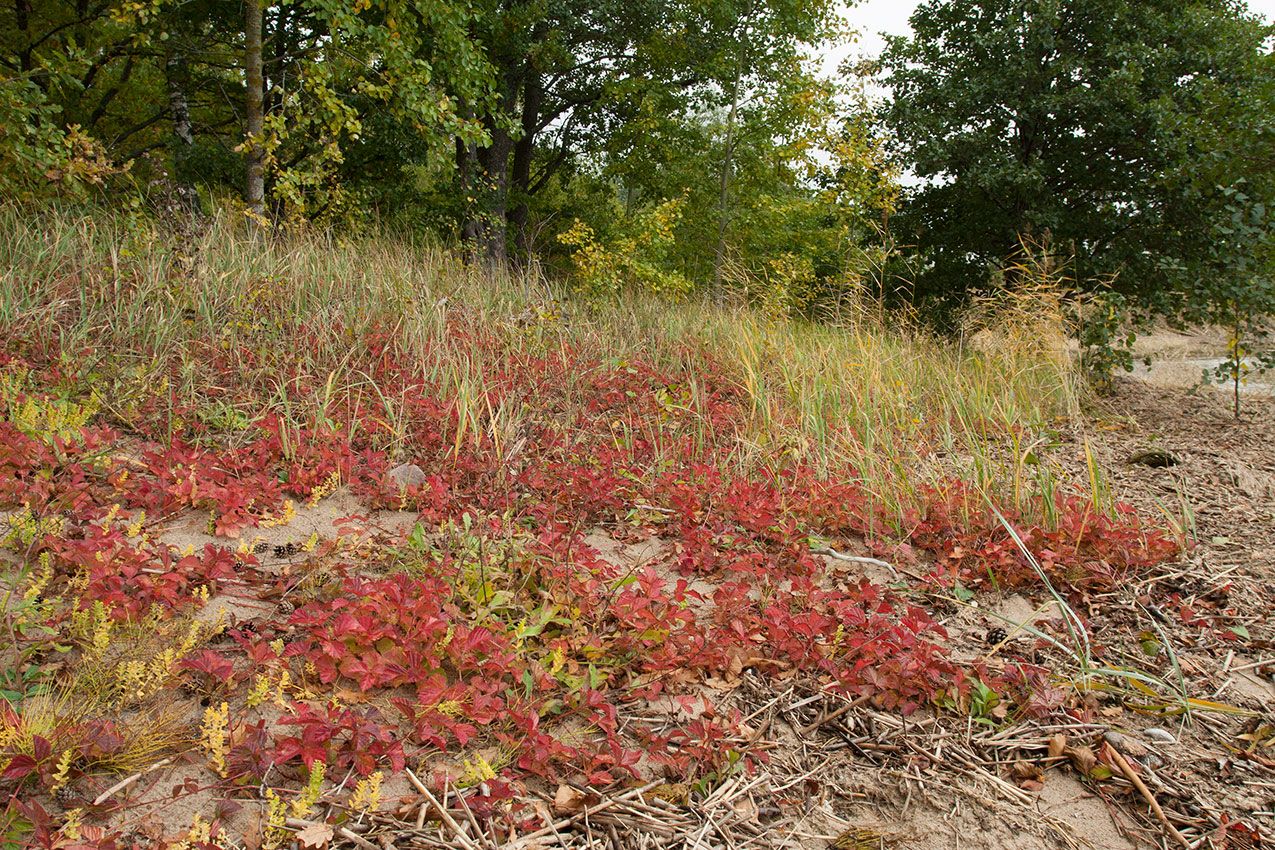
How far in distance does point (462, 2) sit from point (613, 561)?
7.62 meters

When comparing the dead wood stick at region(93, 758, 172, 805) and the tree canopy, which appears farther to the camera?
the tree canopy

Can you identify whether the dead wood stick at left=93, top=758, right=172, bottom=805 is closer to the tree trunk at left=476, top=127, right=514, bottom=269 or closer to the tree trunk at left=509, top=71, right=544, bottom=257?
the tree trunk at left=476, top=127, right=514, bottom=269

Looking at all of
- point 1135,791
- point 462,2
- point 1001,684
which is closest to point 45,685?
point 1001,684

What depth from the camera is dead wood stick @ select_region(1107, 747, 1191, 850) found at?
5.68 feet

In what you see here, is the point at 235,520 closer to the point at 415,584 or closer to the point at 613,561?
the point at 415,584

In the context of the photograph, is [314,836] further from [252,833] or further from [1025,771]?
[1025,771]

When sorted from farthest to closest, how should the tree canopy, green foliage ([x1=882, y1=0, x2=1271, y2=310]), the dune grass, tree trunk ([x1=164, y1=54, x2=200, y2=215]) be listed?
tree trunk ([x1=164, y1=54, x2=200, y2=215])
green foliage ([x1=882, y1=0, x2=1271, y2=310])
the tree canopy
the dune grass

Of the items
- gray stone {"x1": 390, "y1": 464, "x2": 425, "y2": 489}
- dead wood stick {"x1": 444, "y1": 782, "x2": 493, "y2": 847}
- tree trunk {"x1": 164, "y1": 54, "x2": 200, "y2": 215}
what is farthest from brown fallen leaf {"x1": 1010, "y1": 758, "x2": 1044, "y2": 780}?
tree trunk {"x1": 164, "y1": 54, "x2": 200, "y2": 215}

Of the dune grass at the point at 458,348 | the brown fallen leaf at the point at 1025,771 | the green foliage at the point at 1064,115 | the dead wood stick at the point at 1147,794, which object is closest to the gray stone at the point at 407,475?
the dune grass at the point at 458,348

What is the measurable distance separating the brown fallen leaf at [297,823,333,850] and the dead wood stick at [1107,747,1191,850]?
1.99 m

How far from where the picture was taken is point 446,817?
1627mm

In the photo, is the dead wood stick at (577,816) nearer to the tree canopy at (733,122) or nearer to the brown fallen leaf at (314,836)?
the brown fallen leaf at (314,836)

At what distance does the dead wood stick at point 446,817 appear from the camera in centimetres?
160

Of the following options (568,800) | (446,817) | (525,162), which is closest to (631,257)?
(525,162)
